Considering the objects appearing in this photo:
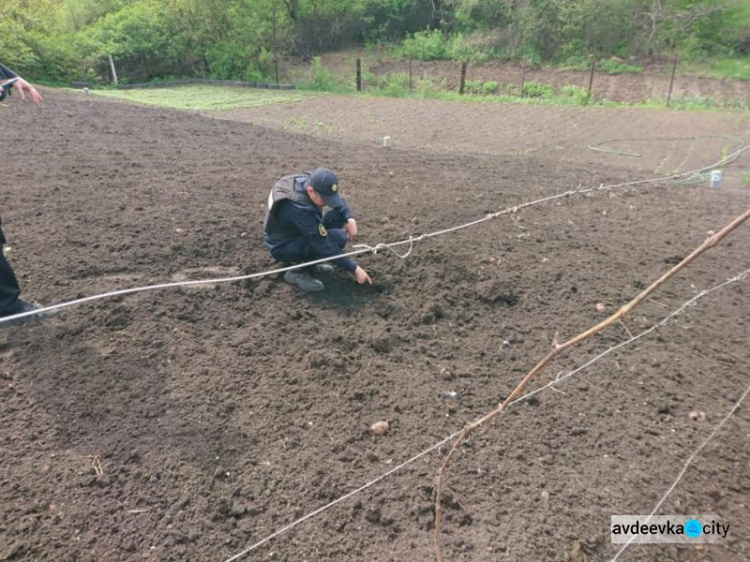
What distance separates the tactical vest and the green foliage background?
66.1 feet

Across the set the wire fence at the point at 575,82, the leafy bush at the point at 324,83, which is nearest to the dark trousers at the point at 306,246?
the wire fence at the point at 575,82

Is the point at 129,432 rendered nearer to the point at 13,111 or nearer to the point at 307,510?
the point at 307,510

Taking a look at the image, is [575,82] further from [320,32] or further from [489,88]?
[320,32]

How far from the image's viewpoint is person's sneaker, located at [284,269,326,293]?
4.30 meters

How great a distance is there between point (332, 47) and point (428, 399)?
2978 cm

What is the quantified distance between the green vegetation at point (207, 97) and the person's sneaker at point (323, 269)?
11.6 meters

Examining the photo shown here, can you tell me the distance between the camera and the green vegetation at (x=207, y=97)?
15.4 metres

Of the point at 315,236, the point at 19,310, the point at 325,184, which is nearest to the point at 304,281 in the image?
the point at 315,236

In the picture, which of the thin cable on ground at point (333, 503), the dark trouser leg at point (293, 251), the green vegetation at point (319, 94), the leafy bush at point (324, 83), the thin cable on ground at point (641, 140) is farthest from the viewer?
the leafy bush at point (324, 83)

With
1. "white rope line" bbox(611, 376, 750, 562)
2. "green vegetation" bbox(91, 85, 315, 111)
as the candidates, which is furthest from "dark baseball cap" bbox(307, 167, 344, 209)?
"green vegetation" bbox(91, 85, 315, 111)

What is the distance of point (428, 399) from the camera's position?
3.23m

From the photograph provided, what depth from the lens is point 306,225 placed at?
4.13 metres

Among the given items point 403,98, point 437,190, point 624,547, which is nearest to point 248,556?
point 624,547

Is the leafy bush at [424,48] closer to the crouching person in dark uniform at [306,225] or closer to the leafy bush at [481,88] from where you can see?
the leafy bush at [481,88]
